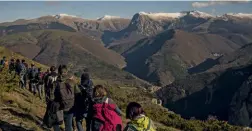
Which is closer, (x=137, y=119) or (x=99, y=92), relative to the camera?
(x=137, y=119)

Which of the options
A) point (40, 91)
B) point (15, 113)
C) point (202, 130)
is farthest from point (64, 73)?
point (202, 130)

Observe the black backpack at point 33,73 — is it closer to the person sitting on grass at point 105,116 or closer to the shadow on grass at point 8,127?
the shadow on grass at point 8,127

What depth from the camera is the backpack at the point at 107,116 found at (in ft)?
34.8

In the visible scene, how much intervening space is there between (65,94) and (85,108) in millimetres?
861

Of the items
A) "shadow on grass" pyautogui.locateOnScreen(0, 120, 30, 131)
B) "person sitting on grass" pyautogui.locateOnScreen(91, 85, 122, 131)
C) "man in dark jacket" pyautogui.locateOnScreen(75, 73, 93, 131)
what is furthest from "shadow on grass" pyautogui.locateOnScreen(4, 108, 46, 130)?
"person sitting on grass" pyautogui.locateOnScreen(91, 85, 122, 131)

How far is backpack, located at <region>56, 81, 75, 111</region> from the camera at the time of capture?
1306 centimetres

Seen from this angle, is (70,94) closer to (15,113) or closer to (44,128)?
(44,128)

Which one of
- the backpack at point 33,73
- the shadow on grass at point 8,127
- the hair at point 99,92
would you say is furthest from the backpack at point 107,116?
the backpack at point 33,73

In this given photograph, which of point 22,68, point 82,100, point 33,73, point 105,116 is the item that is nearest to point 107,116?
point 105,116

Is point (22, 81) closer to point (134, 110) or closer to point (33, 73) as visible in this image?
point (33, 73)

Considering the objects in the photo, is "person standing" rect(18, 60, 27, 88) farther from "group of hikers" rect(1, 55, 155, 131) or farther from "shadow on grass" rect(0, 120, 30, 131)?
"shadow on grass" rect(0, 120, 30, 131)

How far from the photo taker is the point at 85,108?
13438 millimetres

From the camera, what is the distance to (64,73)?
43.8 ft

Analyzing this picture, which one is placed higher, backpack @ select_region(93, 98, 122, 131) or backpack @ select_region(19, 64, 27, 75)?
backpack @ select_region(93, 98, 122, 131)
